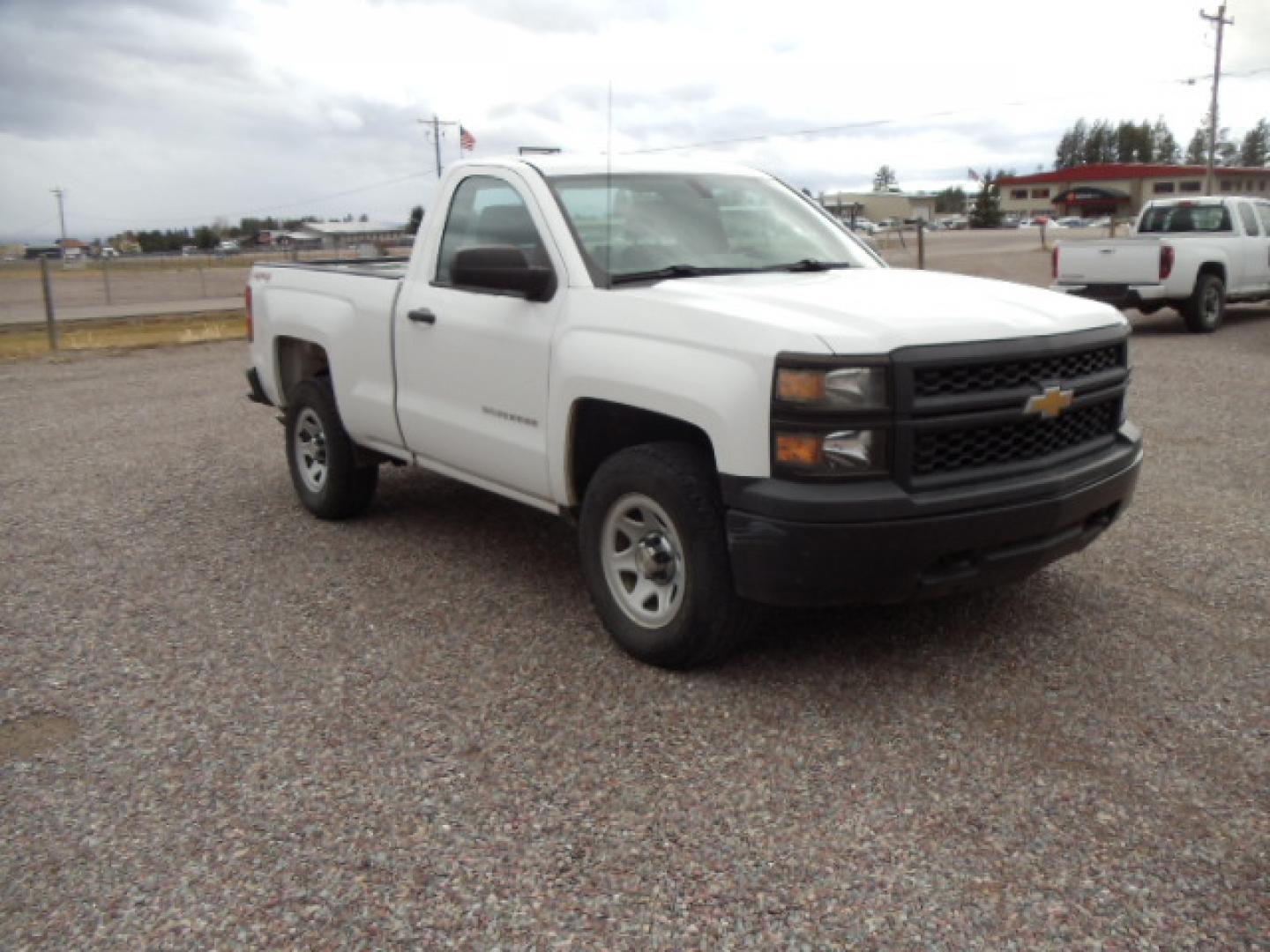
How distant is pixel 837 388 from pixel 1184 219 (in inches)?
572

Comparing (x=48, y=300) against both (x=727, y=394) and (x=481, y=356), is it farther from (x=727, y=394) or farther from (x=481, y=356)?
(x=727, y=394)

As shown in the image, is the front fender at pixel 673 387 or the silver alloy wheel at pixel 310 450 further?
the silver alloy wheel at pixel 310 450

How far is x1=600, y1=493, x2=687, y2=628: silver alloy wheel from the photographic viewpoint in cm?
404

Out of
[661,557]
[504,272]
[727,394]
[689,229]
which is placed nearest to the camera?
[727,394]

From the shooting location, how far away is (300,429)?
6.47m

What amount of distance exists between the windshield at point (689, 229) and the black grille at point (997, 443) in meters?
1.34

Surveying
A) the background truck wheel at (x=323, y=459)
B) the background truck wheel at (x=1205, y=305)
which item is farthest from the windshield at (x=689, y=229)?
the background truck wheel at (x=1205, y=305)

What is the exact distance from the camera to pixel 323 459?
20.9 ft

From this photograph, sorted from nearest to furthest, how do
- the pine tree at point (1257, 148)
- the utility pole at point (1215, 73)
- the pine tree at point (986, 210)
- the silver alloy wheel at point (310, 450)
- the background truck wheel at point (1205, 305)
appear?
the silver alloy wheel at point (310, 450)
the background truck wheel at point (1205, 305)
the utility pole at point (1215, 73)
the pine tree at point (986, 210)
the pine tree at point (1257, 148)

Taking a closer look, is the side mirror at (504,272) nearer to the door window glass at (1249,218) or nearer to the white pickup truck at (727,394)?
the white pickup truck at (727,394)

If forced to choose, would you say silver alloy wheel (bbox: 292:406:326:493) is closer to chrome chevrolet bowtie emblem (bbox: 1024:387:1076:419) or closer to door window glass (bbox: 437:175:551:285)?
door window glass (bbox: 437:175:551:285)

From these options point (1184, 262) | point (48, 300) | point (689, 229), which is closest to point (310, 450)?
point (689, 229)

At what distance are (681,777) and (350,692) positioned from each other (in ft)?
4.41

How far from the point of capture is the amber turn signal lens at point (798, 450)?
3.56 metres
